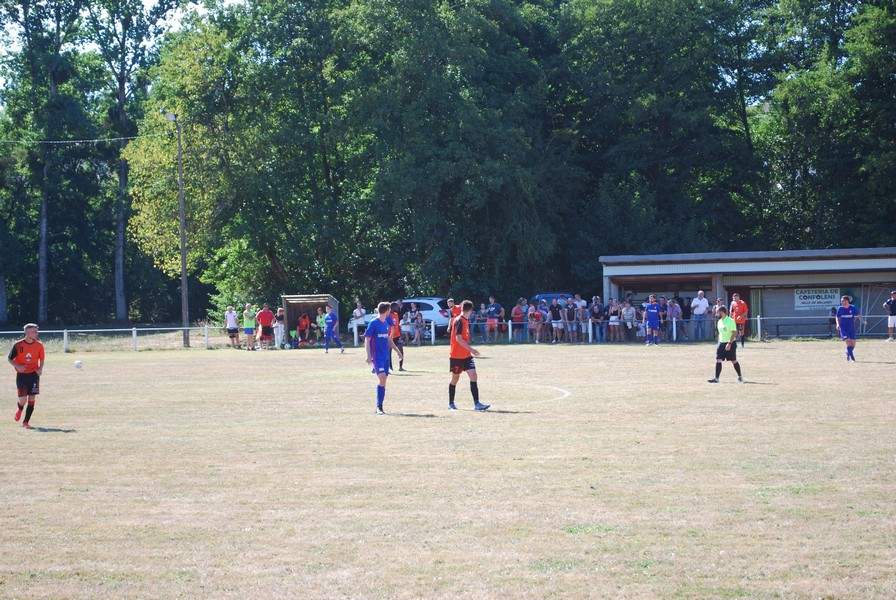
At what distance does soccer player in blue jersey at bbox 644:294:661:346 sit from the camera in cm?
3681

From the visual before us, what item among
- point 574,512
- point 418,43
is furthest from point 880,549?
point 418,43

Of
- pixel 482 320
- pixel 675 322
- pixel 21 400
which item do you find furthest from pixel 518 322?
pixel 21 400

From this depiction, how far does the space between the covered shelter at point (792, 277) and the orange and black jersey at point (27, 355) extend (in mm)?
27503

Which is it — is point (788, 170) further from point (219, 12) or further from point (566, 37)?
point (219, 12)

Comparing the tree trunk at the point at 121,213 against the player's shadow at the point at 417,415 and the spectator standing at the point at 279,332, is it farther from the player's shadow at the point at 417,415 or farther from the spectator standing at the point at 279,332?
the player's shadow at the point at 417,415

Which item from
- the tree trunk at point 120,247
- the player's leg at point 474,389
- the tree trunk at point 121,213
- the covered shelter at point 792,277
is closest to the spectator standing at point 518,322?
the covered shelter at point 792,277

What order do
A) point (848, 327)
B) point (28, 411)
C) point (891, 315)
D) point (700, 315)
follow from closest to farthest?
1. point (28, 411)
2. point (848, 327)
3. point (891, 315)
4. point (700, 315)

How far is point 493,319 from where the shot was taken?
4081 cm

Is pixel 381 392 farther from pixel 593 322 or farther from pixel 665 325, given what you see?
pixel 665 325

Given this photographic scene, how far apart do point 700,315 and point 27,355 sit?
2686 cm

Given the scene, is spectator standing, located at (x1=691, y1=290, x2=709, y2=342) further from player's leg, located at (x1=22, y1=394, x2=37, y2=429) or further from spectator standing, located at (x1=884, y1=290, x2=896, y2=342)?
player's leg, located at (x1=22, y1=394, x2=37, y2=429)

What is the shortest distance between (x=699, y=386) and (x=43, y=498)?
13.9 meters

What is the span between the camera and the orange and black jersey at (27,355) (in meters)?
17.3

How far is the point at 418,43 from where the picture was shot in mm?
47000
